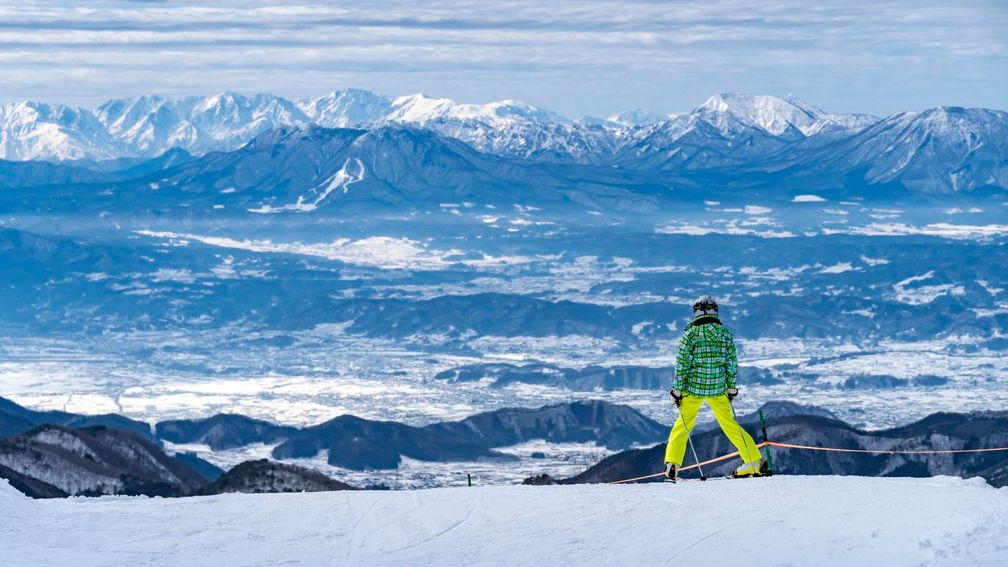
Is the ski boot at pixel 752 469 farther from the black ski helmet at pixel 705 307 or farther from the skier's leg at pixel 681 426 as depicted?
the black ski helmet at pixel 705 307

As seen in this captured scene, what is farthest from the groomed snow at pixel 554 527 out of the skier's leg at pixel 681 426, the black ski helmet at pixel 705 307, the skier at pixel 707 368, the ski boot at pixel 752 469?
the black ski helmet at pixel 705 307

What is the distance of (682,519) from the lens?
21516mm

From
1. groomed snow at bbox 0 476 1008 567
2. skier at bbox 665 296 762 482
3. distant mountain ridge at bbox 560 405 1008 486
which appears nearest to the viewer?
groomed snow at bbox 0 476 1008 567

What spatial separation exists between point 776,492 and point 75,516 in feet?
34.6

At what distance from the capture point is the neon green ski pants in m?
Answer: 24.3

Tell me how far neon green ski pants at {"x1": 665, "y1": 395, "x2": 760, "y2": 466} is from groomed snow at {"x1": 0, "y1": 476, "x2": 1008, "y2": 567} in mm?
781

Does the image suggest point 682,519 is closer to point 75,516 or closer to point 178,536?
point 178,536

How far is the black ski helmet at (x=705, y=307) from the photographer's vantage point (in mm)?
23828

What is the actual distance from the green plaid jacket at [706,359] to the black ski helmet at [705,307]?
242mm

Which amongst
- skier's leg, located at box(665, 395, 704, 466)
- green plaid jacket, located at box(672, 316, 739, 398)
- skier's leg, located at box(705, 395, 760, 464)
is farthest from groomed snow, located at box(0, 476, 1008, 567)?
green plaid jacket, located at box(672, 316, 739, 398)

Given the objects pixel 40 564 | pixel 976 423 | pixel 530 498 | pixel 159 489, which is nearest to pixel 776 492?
pixel 530 498

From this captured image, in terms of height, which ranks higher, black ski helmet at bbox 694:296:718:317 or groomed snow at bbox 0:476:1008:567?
black ski helmet at bbox 694:296:718:317

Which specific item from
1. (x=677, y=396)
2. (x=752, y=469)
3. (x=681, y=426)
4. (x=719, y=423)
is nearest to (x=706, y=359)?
(x=677, y=396)

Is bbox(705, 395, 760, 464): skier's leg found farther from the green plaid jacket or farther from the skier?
the green plaid jacket
